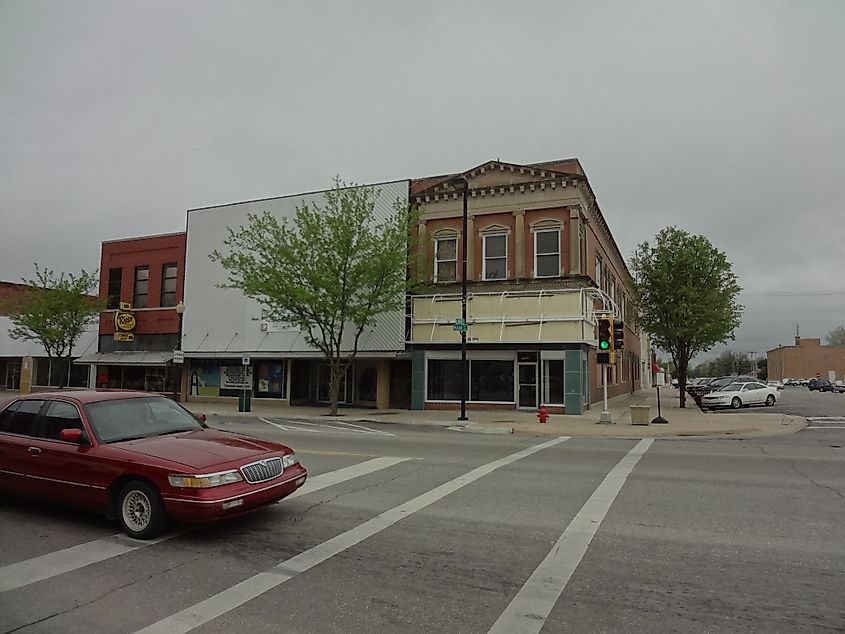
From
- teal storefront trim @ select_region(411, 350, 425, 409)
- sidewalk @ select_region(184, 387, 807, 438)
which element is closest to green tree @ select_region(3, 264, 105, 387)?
sidewalk @ select_region(184, 387, 807, 438)

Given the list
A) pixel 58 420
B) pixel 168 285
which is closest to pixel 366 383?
pixel 168 285

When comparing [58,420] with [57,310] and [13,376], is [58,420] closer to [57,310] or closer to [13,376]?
[57,310]

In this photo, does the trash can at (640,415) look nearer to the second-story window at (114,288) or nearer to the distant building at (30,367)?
the second-story window at (114,288)

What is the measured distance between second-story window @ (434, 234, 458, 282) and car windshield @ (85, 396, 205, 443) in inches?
802

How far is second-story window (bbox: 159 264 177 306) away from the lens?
33.6 metres

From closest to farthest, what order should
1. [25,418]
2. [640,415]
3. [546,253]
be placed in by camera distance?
[25,418], [640,415], [546,253]

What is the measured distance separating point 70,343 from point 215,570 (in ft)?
106

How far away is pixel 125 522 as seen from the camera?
6469mm

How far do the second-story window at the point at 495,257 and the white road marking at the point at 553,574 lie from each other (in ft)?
61.7

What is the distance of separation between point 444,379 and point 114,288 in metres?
20.3

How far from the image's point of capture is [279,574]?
539 centimetres

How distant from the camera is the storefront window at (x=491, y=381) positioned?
26.7 m

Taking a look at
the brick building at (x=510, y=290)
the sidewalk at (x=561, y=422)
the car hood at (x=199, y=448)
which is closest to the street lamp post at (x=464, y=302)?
the brick building at (x=510, y=290)

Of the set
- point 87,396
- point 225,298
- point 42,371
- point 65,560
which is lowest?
point 65,560
